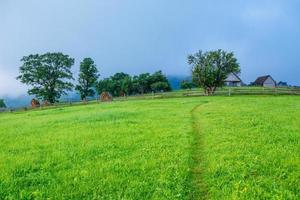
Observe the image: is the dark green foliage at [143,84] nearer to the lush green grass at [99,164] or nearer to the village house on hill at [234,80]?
the village house on hill at [234,80]

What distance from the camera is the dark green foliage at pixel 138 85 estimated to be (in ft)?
466

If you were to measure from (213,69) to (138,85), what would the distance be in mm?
59641

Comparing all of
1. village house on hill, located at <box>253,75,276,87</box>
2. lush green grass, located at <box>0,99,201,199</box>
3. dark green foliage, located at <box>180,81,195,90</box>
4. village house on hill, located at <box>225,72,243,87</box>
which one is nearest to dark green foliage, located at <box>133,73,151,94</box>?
dark green foliage, located at <box>180,81,195,90</box>

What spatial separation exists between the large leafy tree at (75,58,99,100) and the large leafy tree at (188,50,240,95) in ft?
143

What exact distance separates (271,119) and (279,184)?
1632 centimetres

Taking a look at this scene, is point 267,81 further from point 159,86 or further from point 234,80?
point 159,86

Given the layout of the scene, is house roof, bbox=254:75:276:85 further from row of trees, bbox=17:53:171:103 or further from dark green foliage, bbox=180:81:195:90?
row of trees, bbox=17:53:171:103

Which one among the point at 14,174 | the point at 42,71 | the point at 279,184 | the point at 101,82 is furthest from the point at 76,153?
the point at 101,82

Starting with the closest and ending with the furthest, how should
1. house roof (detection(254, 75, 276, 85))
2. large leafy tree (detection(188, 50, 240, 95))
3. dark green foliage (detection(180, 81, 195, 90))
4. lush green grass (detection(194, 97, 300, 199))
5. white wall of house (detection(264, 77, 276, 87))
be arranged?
lush green grass (detection(194, 97, 300, 199)), large leafy tree (detection(188, 50, 240, 95)), white wall of house (detection(264, 77, 276, 87)), dark green foliage (detection(180, 81, 195, 90)), house roof (detection(254, 75, 276, 85))

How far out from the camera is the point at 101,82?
487ft

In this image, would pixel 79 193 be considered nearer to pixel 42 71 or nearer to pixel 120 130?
pixel 120 130

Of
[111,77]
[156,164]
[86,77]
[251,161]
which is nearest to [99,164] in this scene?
[156,164]

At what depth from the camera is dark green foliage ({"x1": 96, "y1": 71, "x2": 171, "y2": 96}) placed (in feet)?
466

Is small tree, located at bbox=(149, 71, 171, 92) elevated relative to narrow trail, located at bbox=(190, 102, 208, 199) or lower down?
elevated
